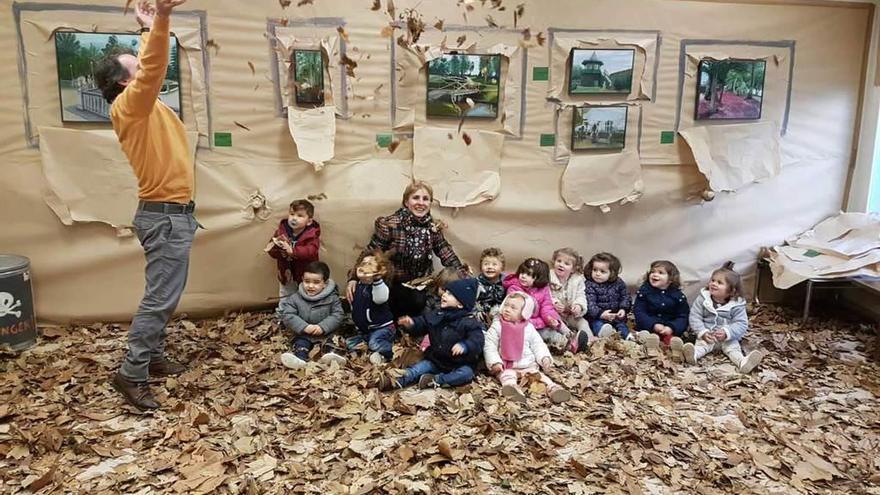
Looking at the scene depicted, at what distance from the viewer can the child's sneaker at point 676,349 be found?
4410 millimetres

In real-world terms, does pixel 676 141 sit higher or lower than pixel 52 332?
higher

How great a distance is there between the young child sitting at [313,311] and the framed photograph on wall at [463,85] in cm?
126

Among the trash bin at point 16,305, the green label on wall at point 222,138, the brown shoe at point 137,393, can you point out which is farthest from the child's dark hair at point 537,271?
the trash bin at point 16,305

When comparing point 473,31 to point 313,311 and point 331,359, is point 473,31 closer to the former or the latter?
point 313,311

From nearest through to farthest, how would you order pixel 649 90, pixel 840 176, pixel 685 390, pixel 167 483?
1. pixel 167 483
2. pixel 685 390
3. pixel 649 90
4. pixel 840 176

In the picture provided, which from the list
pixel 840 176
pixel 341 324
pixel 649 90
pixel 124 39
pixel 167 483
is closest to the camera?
pixel 167 483

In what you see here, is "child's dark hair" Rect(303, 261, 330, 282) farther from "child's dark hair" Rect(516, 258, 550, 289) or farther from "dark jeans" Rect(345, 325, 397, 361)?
"child's dark hair" Rect(516, 258, 550, 289)

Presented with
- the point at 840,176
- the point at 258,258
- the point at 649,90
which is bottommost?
the point at 258,258

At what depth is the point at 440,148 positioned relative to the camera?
4812 millimetres

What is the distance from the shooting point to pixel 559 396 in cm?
378

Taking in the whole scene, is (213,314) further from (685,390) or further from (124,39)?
(685,390)

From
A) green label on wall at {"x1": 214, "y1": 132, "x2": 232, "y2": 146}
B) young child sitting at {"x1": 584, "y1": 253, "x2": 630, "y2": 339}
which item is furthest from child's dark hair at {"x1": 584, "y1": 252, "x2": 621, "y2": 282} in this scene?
green label on wall at {"x1": 214, "y1": 132, "x2": 232, "y2": 146}

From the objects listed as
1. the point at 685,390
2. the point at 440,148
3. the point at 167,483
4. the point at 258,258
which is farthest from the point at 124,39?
the point at 685,390

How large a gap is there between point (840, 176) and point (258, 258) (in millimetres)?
4117
